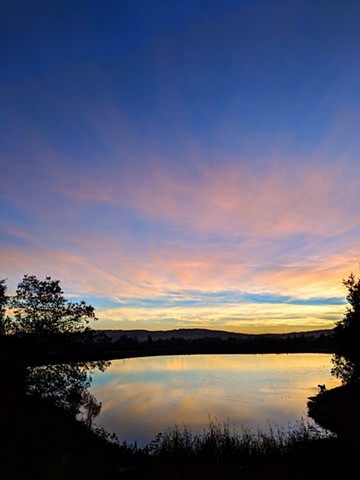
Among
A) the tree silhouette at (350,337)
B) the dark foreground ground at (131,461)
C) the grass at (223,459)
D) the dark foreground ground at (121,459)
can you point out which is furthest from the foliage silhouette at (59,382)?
the tree silhouette at (350,337)

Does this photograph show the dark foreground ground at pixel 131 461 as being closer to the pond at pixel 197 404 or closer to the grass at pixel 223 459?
the grass at pixel 223 459

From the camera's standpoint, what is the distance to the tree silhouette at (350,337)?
35.0m

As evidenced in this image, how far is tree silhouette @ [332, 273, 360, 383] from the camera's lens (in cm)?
3500

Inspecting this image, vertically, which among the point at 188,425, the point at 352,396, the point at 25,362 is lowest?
the point at 188,425

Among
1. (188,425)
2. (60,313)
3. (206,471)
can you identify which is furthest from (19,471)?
(188,425)

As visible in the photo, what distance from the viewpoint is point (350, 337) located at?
35531 mm

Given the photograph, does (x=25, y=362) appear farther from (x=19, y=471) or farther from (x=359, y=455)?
(x=359, y=455)

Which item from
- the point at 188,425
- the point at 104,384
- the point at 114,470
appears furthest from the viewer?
the point at 104,384

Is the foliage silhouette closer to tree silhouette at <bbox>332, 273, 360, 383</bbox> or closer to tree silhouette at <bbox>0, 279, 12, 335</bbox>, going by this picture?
tree silhouette at <bbox>0, 279, 12, 335</bbox>

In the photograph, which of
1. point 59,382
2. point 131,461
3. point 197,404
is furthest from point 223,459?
point 197,404

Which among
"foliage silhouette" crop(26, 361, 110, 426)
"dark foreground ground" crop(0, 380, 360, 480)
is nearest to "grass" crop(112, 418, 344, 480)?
"dark foreground ground" crop(0, 380, 360, 480)

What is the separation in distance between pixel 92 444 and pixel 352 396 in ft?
90.2

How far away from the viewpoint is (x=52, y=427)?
27531 millimetres

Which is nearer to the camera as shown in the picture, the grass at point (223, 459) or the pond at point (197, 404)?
the grass at point (223, 459)
